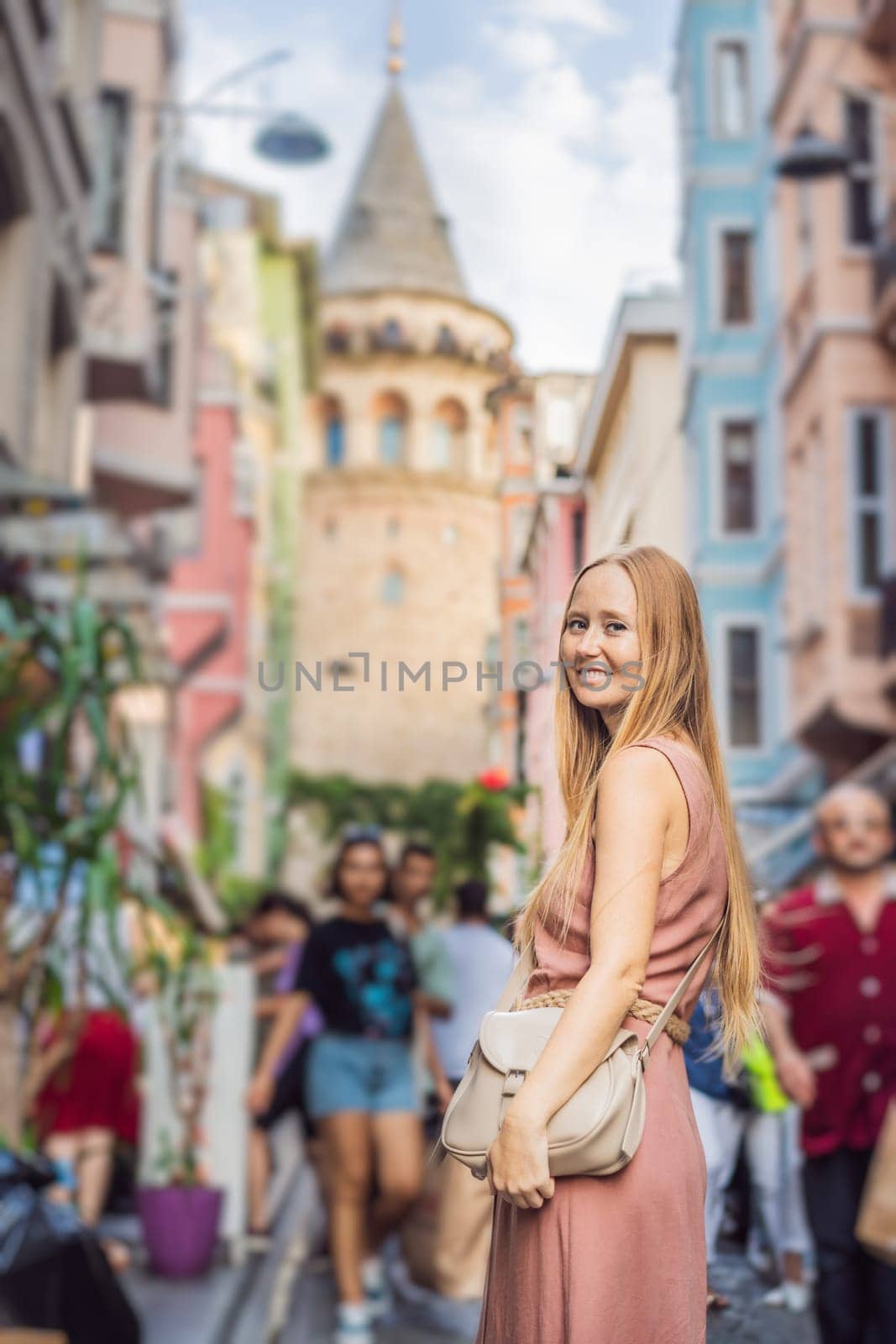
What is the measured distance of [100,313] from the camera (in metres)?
17.7

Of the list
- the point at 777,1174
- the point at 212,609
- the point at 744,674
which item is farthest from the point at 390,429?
the point at 212,609

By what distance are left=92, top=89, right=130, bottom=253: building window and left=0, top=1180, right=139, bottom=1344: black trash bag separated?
13590 mm

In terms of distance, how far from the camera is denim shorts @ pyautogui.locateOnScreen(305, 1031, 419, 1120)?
23.2 feet

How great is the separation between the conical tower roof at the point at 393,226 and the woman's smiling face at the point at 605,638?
7.75ft

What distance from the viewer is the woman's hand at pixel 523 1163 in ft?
7.50

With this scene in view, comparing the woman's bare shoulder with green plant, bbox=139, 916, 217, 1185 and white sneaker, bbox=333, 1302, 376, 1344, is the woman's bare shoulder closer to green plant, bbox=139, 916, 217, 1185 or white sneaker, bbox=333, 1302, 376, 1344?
white sneaker, bbox=333, 1302, 376, 1344

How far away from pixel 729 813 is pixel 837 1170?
3358 millimetres

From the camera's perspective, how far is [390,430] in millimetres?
6297

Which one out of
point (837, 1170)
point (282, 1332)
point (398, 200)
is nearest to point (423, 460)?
point (398, 200)

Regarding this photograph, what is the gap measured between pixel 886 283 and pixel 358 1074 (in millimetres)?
11158

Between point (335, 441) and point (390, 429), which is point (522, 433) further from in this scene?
point (335, 441)

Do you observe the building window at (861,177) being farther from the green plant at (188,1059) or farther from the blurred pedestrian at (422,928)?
the blurred pedestrian at (422,928)

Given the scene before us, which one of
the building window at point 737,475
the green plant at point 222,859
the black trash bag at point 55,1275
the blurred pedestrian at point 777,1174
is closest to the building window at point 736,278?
the building window at point 737,475

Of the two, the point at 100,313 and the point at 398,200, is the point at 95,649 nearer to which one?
the point at 398,200
